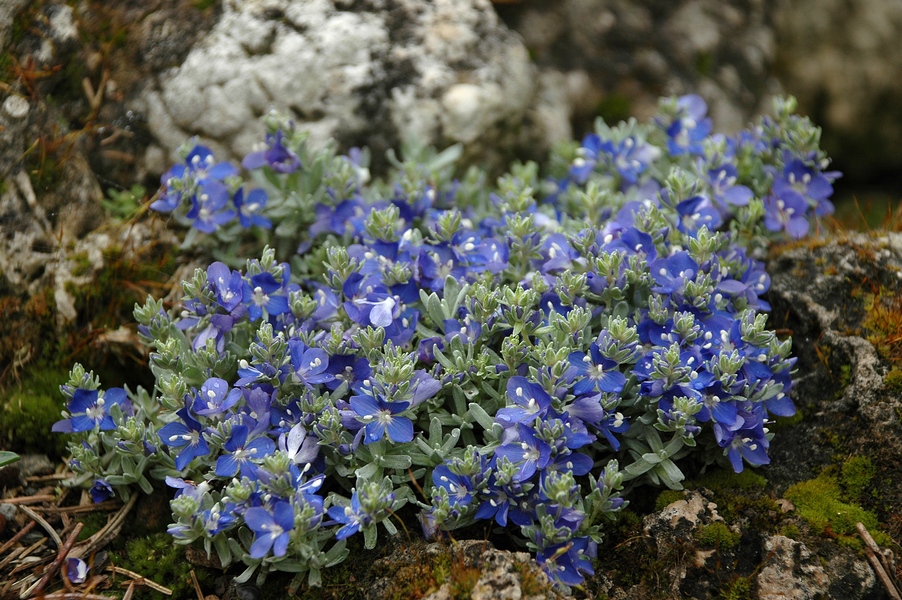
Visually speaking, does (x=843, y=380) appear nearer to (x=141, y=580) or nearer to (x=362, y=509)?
(x=362, y=509)

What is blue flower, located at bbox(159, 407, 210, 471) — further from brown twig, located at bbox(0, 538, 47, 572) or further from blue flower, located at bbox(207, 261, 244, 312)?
brown twig, located at bbox(0, 538, 47, 572)

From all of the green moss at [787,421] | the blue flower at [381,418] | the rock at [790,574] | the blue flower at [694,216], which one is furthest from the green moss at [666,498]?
the blue flower at [694,216]

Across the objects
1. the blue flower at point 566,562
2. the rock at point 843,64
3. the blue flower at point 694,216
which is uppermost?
the blue flower at point 694,216

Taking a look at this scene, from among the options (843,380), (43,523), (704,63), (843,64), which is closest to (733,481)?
(843,380)

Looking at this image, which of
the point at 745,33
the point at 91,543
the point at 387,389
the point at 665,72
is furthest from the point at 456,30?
the point at 91,543

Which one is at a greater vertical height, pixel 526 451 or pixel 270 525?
pixel 270 525

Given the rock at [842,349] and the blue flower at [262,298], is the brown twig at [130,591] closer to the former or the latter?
the blue flower at [262,298]

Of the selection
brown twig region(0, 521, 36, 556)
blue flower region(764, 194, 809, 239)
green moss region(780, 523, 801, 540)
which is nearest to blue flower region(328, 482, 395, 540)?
brown twig region(0, 521, 36, 556)
